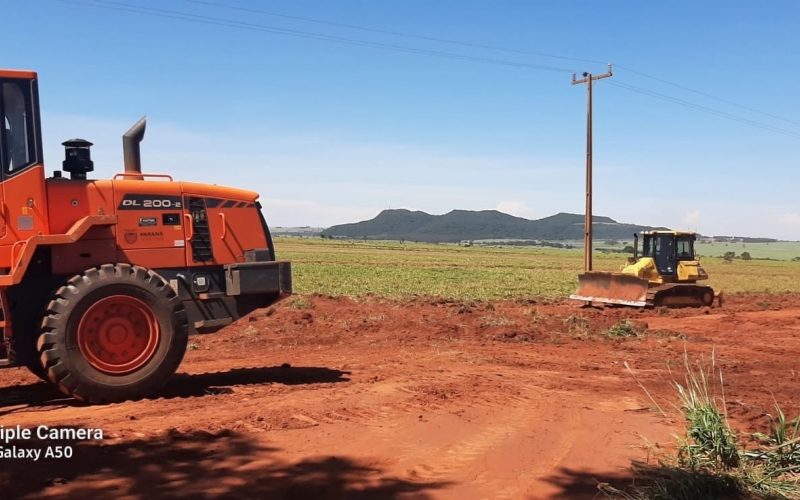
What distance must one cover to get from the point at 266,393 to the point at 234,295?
4.60ft

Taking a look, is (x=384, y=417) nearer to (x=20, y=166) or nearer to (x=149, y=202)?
(x=149, y=202)

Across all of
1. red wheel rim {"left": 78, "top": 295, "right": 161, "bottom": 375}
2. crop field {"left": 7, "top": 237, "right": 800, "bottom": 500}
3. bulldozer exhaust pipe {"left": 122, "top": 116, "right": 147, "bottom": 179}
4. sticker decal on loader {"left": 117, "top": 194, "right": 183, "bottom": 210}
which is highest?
bulldozer exhaust pipe {"left": 122, "top": 116, "right": 147, "bottom": 179}

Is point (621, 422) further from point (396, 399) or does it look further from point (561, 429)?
point (396, 399)

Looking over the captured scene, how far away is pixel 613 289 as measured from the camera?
68.9ft

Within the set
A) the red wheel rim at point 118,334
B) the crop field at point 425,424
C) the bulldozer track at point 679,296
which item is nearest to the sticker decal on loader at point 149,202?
the red wheel rim at point 118,334

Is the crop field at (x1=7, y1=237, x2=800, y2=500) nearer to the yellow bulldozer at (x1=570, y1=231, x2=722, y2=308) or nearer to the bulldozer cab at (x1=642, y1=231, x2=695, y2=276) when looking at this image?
the yellow bulldozer at (x1=570, y1=231, x2=722, y2=308)

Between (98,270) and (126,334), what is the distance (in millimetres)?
799

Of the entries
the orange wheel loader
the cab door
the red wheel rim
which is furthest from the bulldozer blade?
the cab door

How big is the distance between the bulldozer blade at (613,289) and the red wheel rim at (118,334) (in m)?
16.5

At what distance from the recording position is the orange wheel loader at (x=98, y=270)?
6.99 m

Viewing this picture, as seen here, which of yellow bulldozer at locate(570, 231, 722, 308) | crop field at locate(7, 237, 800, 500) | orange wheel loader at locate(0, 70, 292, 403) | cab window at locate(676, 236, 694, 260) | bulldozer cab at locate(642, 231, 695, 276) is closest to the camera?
crop field at locate(7, 237, 800, 500)

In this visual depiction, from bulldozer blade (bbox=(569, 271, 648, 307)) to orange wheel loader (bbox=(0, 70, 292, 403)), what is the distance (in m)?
15.1

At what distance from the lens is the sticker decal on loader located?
7.91 m

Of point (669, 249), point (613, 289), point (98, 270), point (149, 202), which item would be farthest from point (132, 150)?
point (669, 249)
